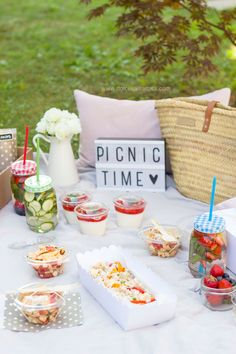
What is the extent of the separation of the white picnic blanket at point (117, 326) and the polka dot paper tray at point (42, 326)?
2 centimetres

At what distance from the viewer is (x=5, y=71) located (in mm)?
5246

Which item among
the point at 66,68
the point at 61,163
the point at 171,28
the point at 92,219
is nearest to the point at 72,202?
the point at 92,219

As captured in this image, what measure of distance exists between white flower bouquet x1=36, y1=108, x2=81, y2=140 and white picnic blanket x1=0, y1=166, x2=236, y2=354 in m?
0.47

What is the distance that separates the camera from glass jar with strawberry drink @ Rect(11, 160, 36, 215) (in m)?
2.29

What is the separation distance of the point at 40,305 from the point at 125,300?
22cm

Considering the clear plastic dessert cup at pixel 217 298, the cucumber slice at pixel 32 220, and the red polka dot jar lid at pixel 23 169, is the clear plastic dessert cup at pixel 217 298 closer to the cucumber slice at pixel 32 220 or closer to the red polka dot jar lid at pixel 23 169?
the cucumber slice at pixel 32 220

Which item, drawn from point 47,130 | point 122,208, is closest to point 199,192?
point 122,208

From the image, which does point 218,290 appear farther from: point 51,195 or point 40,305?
point 51,195

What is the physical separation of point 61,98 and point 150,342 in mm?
3270

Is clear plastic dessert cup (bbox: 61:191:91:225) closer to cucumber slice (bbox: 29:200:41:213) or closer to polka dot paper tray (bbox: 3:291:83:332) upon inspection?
cucumber slice (bbox: 29:200:41:213)

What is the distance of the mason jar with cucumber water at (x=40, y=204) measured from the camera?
2.15m

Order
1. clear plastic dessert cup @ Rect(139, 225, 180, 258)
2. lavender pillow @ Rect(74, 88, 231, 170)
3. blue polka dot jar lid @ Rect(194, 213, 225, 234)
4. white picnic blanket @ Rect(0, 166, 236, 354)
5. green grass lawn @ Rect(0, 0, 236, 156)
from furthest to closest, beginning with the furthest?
green grass lawn @ Rect(0, 0, 236, 156) → lavender pillow @ Rect(74, 88, 231, 170) → clear plastic dessert cup @ Rect(139, 225, 180, 258) → blue polka dot jar lid @ Rect(194, 213, 225, 234) → white picnic blanket @ Rect(0, 166, 236, 354)

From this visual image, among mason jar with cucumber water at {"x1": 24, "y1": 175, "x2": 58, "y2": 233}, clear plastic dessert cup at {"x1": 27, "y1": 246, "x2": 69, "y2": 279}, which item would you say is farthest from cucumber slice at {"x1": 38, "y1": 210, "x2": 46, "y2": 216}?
clear plastic dessert cup at {"x1": 27, "y1": 246, "x2": 69, "y2": 279}

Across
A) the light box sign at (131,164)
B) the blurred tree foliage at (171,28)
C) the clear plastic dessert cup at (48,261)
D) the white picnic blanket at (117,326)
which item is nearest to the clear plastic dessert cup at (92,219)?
the white picnic blanket at (117,326)
